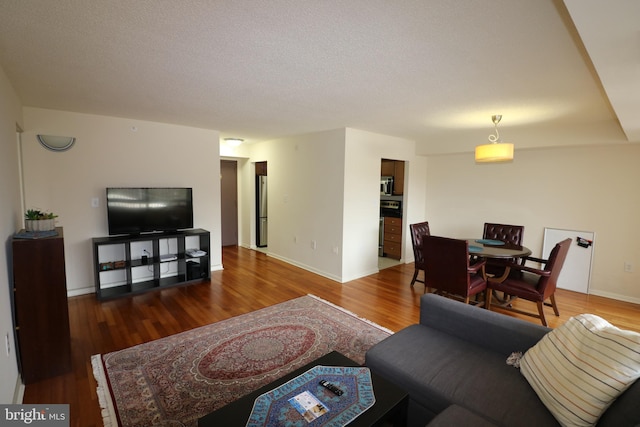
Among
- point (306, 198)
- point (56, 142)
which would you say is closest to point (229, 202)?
point (306, 198)

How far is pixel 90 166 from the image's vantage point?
13.0ft

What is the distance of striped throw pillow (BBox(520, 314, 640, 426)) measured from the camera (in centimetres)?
129

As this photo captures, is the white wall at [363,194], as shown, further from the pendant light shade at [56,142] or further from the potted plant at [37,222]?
the pendant light shade at [56,142]

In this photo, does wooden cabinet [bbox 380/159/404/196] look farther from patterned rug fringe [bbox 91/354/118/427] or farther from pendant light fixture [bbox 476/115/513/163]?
patterned rug fringe [bbox 91/354/118/427]

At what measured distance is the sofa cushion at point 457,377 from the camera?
1499 millimetres

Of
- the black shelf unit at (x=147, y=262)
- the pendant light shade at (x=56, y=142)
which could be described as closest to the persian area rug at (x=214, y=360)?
the black shelf unit at (x=147, y=262)

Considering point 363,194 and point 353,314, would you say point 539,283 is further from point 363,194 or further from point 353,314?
point 363,194

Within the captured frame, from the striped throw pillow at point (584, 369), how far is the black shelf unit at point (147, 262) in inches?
166

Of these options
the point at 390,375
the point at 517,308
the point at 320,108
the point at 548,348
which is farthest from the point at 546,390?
the point at 320,108

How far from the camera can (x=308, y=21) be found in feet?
5.37

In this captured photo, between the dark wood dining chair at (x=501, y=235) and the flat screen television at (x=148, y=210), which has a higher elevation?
the flat screen television at (x=148, y=210)

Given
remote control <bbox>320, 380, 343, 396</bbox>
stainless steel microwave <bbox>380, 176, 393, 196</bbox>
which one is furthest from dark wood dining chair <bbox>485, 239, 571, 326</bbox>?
stainless steel microwave <bbox>380, 176, 393, 196</bbox>

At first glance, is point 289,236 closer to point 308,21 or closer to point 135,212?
point 135,212

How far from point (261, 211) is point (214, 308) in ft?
11.4
